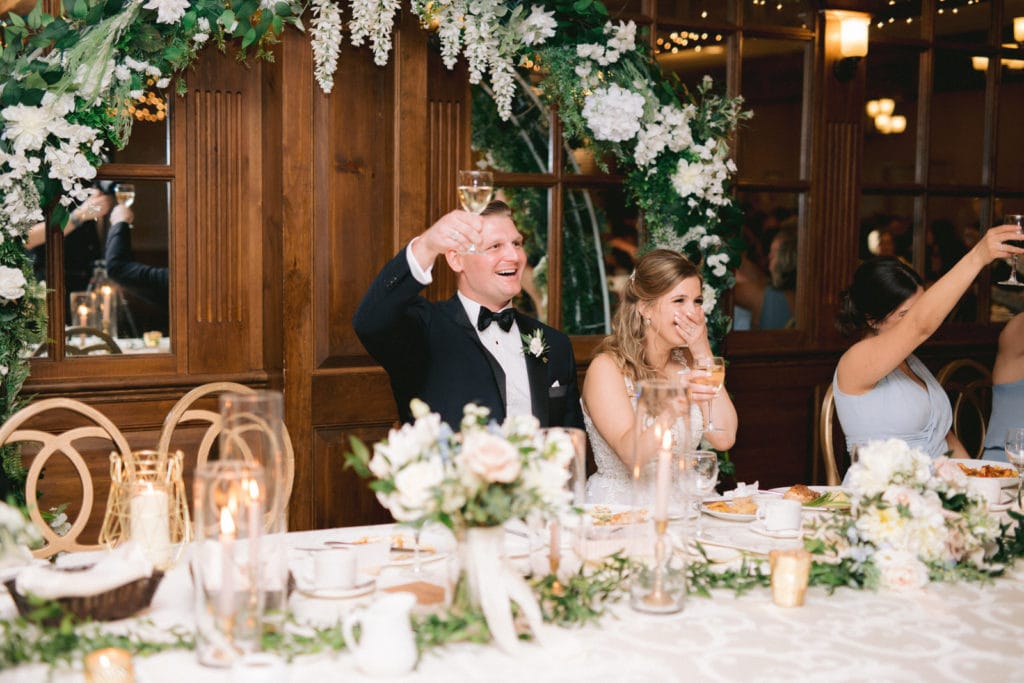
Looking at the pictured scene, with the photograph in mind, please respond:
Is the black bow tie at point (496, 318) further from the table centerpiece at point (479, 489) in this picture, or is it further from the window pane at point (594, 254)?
the table centerpiece at point (479, 489)

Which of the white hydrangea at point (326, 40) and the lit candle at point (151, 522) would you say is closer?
the lit candle at point (151, 522)

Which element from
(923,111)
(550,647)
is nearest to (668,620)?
(550,647)

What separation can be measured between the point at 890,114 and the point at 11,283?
3.79 m

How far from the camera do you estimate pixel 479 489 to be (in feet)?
5.29

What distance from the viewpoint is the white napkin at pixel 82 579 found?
5.49ft

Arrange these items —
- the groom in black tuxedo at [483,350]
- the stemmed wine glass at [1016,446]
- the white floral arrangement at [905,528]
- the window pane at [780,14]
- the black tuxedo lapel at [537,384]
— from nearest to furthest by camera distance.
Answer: the white floral arrangement at [905,528] < the stemmed wine glass at [1016,446] < the groom in black tuxedo at [483,350] < the black tuxedo lapel at [537,384] < the window pane at [780,14]

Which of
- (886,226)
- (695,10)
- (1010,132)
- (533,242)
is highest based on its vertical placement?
(695,10)

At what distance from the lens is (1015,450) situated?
2561 millimetres

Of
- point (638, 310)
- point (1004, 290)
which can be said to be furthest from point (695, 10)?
point (1004, 290)

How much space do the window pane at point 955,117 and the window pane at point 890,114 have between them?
0.43 feet

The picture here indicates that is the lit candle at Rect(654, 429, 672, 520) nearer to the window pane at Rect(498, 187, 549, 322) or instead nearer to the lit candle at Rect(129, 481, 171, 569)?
the lit candle at Rect(129, 481, 171, 569)

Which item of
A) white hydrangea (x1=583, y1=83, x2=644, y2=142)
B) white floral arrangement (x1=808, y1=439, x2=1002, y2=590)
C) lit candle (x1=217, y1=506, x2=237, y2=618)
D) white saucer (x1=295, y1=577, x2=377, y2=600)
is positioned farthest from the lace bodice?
lit candle (x1=217, y1=506, x2=237, y2=618)

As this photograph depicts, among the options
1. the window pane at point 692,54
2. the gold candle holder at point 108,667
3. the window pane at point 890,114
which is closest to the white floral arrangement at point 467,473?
the gold candle holder at point 108,667

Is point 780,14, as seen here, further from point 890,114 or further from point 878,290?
point 878,290
